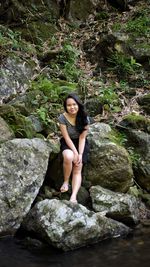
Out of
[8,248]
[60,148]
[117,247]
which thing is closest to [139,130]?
[60,148]

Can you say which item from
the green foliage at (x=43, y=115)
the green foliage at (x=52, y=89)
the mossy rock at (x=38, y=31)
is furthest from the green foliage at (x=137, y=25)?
the green foliage at (x=43, y=115)

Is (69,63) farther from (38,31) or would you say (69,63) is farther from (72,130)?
(72,130)

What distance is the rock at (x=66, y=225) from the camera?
5.59 meters

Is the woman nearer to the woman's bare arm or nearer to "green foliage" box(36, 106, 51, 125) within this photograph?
the woman's bare arm

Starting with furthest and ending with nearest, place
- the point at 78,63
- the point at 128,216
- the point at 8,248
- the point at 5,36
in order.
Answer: the point at 78,63, the point at 5,36, the point at 128,216, the point at 8,248

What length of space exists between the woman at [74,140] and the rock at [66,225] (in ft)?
1.54

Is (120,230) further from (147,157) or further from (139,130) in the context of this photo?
(139,130)

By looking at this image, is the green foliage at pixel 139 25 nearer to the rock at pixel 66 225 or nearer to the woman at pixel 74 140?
the woman at pixel 74 140

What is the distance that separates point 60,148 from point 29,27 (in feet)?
18.2

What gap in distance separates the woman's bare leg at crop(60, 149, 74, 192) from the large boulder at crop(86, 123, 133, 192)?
1.56 ft

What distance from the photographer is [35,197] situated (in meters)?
6.25

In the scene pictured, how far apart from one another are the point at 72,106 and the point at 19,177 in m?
1.40

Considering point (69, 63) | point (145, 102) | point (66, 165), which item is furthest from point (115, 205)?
point (69, 63)

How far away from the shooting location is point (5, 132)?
6.63 meters
